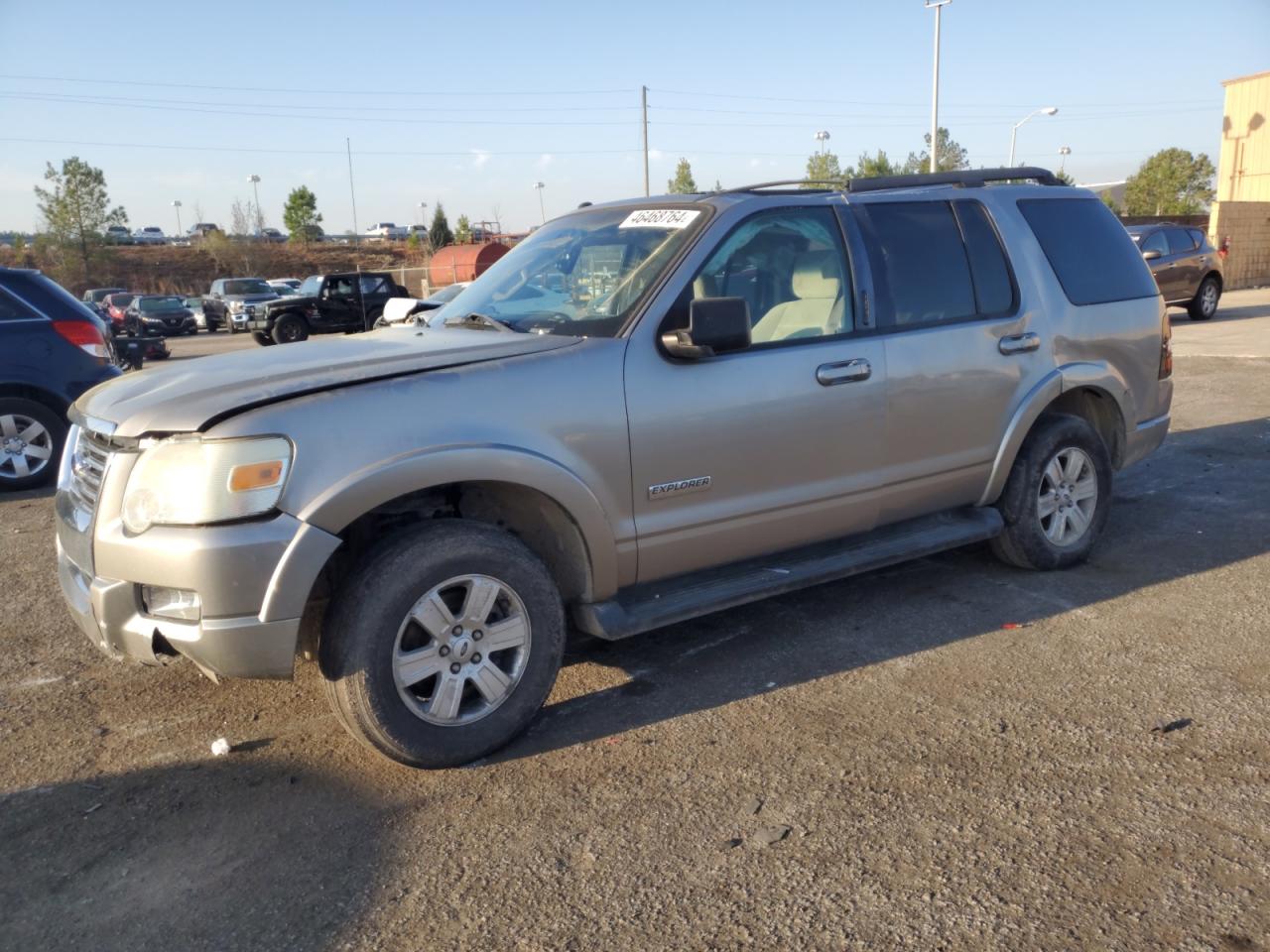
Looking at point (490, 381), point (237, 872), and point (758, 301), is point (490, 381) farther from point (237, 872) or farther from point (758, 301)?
point (237, 872)

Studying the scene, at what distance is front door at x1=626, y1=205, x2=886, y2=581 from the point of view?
380 centimetres

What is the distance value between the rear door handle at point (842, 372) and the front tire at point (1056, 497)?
1.19 meters

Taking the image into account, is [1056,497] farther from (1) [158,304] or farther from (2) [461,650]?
(1) [158,304]

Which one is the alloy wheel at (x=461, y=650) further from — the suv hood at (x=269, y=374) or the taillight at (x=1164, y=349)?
the taillight at (x=1164, y=349)

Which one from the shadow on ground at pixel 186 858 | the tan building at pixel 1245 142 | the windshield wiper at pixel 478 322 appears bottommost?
the shadow on ground at pixel 186 858

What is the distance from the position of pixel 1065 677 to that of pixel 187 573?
316 cm

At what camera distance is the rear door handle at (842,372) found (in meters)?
4.16

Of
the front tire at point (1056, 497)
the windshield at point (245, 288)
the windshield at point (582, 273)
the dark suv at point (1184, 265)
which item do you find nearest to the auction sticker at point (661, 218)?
the windshield at point (582, 273)

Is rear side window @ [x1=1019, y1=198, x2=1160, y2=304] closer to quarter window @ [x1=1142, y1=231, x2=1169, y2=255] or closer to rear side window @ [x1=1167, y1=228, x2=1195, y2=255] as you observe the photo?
quarter window @ [x1=1142, y1=231, x2=1169, y2=255]

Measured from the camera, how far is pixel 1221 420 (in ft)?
29.5

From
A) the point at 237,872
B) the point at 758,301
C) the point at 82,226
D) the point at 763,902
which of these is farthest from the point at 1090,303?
the point at 82,226

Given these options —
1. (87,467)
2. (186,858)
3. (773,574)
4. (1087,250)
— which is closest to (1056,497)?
(1087,250)

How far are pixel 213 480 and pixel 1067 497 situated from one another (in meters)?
4.02

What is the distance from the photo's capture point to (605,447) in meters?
3.64
